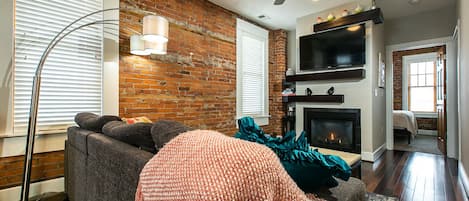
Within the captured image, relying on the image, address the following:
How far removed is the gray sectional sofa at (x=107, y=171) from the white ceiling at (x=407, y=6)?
408cm

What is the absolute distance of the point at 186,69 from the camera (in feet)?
11.8

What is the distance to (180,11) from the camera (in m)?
3.53

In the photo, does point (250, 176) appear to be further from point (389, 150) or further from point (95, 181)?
point (389, 150)

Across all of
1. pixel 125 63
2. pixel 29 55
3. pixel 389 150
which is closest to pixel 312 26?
pixel 389 150

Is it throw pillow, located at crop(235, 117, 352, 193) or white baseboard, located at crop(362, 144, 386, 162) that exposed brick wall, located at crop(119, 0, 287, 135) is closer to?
white baseboard, located at crop(362, 144, 386, 162)

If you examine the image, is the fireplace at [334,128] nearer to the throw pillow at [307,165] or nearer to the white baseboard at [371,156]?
the white baseboard at [371,156]

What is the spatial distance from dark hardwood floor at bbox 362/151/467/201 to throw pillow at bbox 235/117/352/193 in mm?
2046

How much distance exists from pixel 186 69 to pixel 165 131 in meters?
2.67

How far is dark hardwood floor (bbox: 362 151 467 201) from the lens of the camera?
2459mm

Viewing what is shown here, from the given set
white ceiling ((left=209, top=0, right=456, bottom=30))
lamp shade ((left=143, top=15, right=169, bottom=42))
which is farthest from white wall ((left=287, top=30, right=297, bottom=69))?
lamp shade ((left=143, top=15, right=169, bottom=42))

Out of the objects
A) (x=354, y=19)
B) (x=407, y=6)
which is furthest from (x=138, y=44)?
(x=407, y=6)

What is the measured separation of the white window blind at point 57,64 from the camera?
2.17m

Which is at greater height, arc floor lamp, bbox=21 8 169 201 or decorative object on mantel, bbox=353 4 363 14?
decorative object on mantel, bbox=353 4 363 14

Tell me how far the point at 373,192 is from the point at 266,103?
290cm
